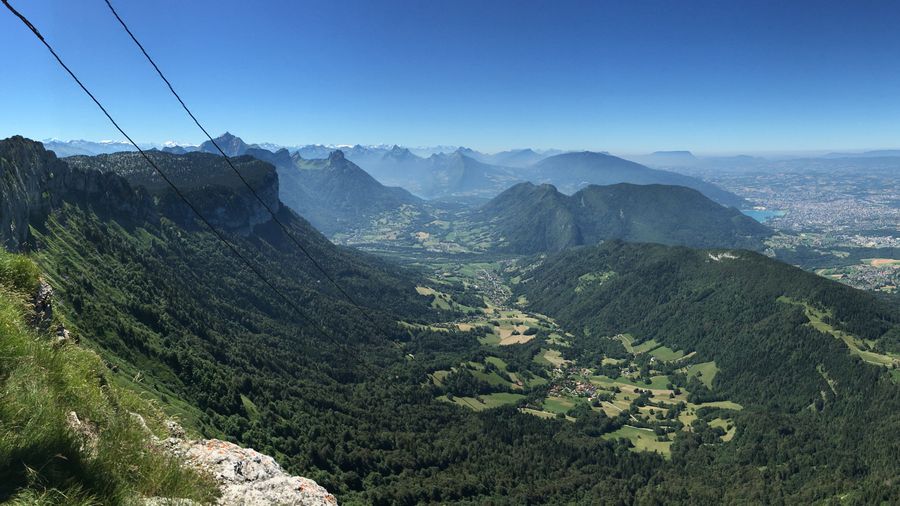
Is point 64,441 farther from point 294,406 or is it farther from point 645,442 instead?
point 645,442

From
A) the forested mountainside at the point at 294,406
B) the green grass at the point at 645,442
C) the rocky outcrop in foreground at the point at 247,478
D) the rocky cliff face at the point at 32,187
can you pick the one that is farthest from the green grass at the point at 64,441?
the green grass at the point at 645,442

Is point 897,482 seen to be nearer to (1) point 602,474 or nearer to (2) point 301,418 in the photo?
(1) point 602,474

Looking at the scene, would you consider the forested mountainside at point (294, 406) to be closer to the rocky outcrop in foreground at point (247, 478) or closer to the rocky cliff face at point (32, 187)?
the rocky cliff face at point (32, 187)

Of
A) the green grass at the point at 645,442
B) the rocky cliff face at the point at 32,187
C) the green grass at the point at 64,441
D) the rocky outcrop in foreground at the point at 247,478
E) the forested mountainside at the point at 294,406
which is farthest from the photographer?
the green grass at the point at 645,442

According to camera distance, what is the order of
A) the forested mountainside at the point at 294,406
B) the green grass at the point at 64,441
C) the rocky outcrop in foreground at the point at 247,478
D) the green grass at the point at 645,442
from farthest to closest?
the green grass at the point at 645,442
the forested mountainside at the point at 294,406
the rocky outcrop in foreground at the point at 247,478
the green grass at the point at 64,441

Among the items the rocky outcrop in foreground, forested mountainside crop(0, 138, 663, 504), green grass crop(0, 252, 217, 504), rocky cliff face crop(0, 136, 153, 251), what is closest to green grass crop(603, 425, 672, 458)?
forested mountainside crop(0, 138, 663, 504)

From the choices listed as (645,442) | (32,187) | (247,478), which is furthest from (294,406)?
(645,442)
